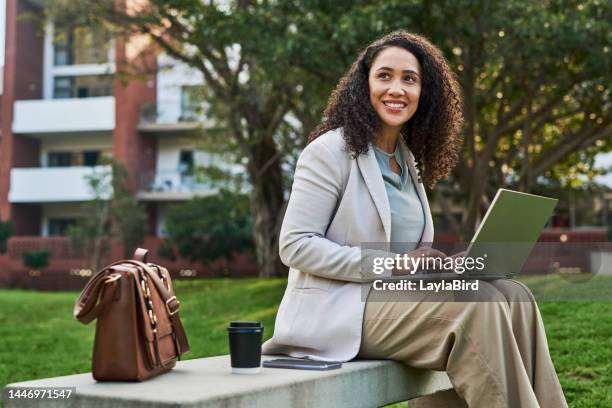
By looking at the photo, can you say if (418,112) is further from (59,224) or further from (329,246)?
(59,224)

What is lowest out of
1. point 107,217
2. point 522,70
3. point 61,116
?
point 107,217

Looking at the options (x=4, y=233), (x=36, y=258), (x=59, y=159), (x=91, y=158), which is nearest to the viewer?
(x=36, y=258)

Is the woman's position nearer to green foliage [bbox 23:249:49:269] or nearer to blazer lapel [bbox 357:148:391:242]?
blazer lapel [bbox 357:148:391:242]

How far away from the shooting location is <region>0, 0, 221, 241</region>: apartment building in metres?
30.7

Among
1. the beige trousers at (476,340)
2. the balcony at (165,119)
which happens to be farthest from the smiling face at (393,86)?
the balcony at (165,119)

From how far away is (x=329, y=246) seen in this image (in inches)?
122

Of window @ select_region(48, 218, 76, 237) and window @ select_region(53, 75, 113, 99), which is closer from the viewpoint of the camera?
window @ select_region(48, 218, 76, 237)

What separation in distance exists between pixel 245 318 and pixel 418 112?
25.6 ft

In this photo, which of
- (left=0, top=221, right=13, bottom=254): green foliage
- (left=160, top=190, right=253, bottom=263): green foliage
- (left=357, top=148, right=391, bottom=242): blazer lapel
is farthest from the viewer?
(left=0, top=221, right=13, bottom=254): green foliage

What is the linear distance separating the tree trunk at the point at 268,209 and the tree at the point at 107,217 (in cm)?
748

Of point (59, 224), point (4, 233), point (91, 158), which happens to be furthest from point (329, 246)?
point (59, 224)

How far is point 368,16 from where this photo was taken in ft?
35.9

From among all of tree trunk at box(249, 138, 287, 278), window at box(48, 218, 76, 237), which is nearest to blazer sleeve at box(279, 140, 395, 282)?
tree trunk at box(249, 138, 287, 278)

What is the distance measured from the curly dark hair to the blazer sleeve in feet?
0.52
